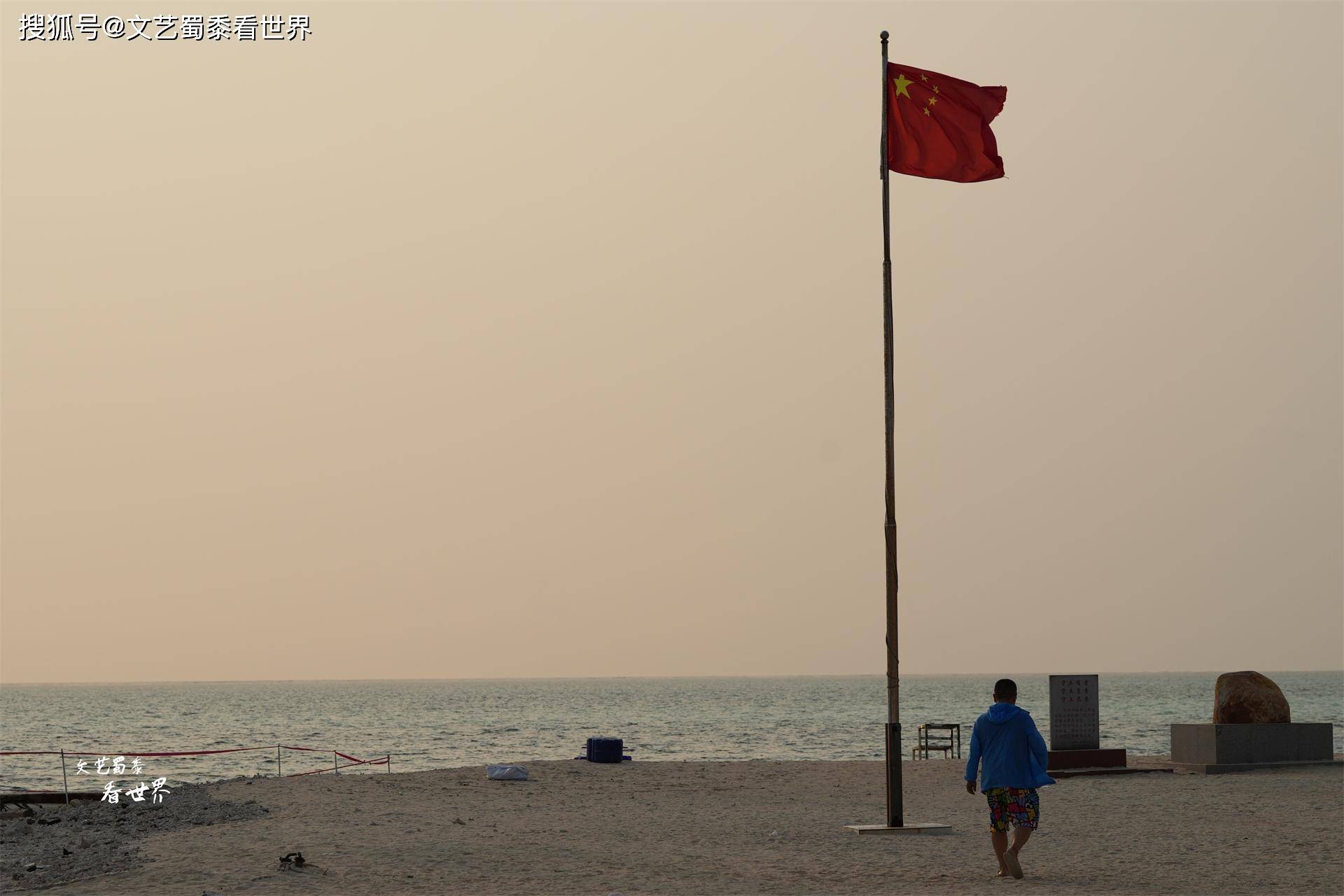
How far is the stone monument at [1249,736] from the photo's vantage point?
2689cm

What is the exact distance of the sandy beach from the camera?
13188mm

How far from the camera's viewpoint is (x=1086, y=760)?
88.3 ft

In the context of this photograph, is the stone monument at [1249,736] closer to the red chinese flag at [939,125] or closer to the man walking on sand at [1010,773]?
the red chinese flag at [939,125]

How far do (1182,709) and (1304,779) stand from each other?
341ft

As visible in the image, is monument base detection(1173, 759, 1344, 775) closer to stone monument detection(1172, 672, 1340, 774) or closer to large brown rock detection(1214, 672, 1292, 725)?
stone monument detection(1172, 672, 1340, 774)

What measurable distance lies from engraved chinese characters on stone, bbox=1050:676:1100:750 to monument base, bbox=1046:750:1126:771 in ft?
0.74

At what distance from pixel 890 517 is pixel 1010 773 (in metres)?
4.96

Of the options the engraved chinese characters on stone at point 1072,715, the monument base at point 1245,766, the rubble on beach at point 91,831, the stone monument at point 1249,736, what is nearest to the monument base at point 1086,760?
the engraved chinese characters on stone at point 1072,715

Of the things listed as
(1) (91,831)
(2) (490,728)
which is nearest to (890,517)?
(1) (91,831)

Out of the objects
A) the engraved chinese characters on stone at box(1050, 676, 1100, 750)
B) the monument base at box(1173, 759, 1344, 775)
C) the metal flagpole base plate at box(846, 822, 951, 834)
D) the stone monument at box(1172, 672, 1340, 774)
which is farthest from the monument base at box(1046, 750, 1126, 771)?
the metal flagpole base plate at box(846, 822, 951, 834)

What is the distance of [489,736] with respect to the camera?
83625 mm

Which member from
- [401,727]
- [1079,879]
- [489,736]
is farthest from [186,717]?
[1079,879]

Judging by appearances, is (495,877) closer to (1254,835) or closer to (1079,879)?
(1079,879)

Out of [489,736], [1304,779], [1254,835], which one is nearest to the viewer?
[1254,835]
